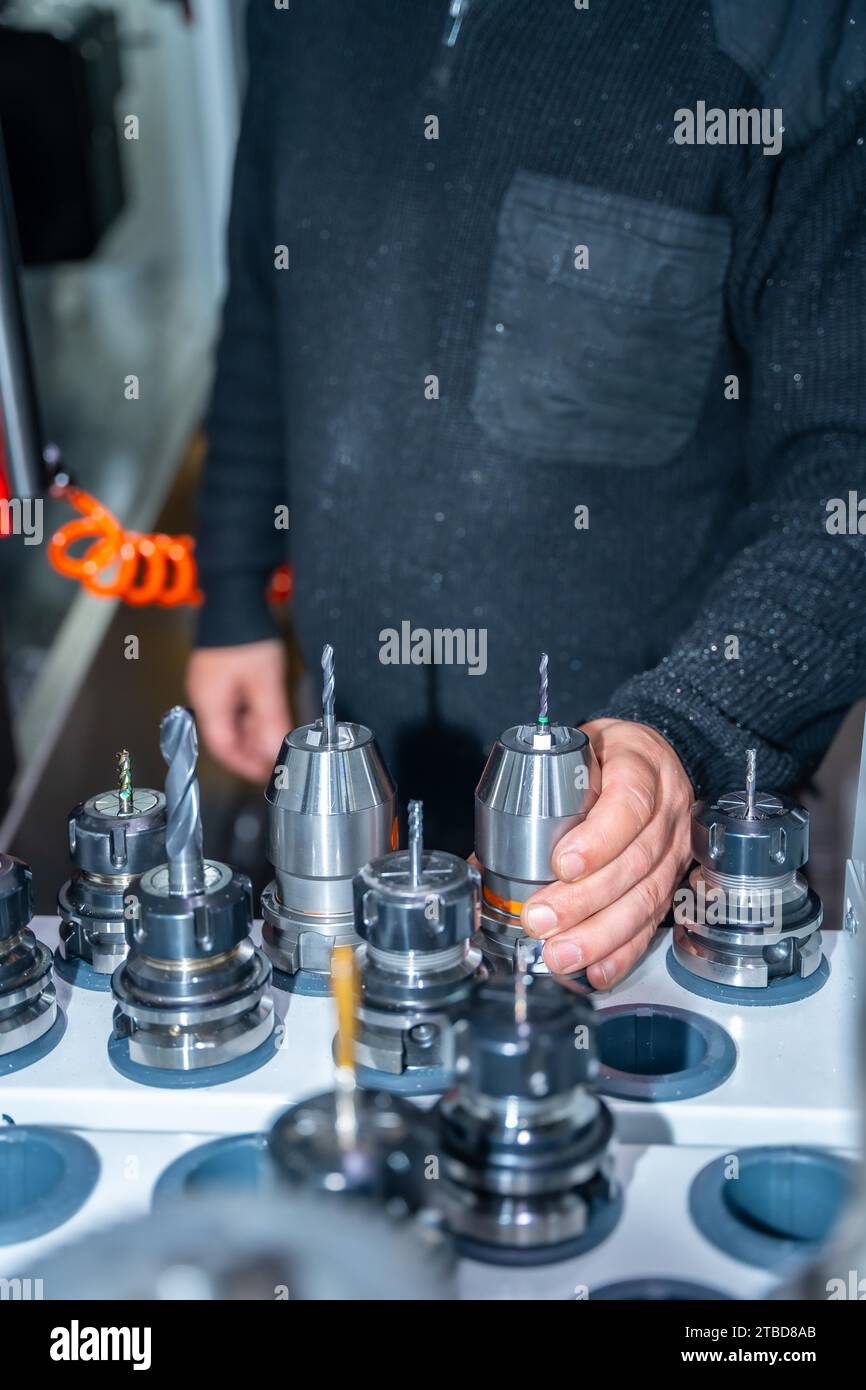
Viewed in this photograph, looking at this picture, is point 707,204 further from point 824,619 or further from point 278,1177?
point 278,1177

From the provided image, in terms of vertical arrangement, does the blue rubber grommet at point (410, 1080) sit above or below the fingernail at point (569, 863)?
below

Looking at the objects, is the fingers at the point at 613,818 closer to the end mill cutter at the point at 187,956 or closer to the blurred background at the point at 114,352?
the end mill cutter at the point at 187,956

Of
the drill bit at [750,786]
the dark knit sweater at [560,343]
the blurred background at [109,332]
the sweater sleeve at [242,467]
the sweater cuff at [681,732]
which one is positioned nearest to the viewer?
the drill bit at [750,786]

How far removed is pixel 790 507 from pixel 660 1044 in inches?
19.9

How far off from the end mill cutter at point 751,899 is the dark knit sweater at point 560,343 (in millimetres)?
253

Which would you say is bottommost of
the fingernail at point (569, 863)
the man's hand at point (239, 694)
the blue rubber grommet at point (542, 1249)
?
the man's hand at point (239, 694)

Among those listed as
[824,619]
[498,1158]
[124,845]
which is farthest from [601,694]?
[498,1158]

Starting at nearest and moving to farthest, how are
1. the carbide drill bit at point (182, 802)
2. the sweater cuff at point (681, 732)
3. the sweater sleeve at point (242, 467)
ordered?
the carbide drill bit at point (182, 802) → the sweater cuff at point (681, 732) → the sweater sleeve at point (242, 467)

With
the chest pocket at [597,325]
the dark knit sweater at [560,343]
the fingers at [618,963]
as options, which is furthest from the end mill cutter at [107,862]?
the chest pocket at [597,325]

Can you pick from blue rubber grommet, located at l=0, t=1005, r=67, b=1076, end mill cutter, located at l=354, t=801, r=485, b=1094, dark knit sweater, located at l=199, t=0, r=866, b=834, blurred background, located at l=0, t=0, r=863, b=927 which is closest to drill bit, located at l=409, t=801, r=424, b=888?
Answer: end mill cutter, located at l=354, t=801, r=485, b=1094

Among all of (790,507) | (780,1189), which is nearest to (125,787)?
(780,1189)

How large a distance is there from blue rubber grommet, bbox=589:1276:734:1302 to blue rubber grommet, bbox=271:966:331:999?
26 centimetres

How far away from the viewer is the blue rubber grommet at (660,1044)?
68 centimetres

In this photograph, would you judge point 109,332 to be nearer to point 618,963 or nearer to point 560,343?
point 560,343
